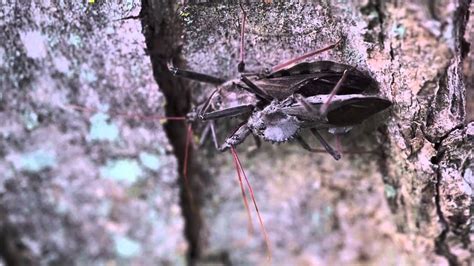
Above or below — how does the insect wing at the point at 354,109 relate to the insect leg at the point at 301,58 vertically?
below

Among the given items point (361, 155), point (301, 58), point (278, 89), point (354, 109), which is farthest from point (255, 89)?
point (361, 155)

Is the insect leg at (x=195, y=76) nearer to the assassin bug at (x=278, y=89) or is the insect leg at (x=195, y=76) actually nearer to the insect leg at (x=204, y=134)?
the assassin bug at (x=278, y=89)

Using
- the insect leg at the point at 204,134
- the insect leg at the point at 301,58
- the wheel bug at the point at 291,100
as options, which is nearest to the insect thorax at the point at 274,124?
the wheel bug at the point at 291,100

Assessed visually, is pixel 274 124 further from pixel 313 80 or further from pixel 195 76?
pixel 195 76

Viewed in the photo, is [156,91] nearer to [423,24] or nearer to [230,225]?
[230,225]

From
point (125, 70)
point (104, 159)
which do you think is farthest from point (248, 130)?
point (104, 159)
